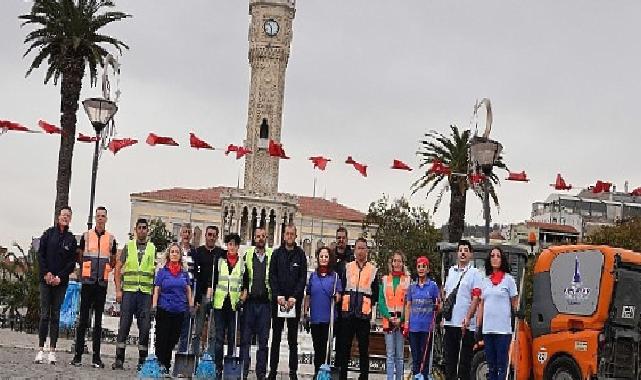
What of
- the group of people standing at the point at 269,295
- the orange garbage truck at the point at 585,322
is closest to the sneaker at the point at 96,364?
the group of people standing at the point at 269,295

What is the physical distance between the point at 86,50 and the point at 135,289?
24.1 meters

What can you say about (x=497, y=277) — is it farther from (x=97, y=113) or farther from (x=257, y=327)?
(x=97, y=113)

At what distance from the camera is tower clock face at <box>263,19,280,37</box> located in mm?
103375

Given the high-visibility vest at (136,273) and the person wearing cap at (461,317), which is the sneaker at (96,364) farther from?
the person wearing cap at (461,317)

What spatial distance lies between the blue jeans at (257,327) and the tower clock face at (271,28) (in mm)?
90262

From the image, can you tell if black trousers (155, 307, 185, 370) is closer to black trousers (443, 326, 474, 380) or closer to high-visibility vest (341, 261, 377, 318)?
high-visibility vest (341, 261, 377, 318)

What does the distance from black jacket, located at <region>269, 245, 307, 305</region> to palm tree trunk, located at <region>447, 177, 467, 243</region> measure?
27711 mm

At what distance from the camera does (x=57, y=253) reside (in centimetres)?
1484

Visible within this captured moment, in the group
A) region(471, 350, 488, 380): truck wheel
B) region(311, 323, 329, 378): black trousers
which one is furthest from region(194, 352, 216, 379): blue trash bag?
region(471, 350, 488, 380): truck wheel

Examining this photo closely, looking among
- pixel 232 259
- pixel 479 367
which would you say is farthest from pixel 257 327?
pixel 479 367

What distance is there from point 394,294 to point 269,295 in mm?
1560

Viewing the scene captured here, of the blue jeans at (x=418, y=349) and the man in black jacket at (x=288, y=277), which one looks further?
the blue jeans at (x=418, y=349)

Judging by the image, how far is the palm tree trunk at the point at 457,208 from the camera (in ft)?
139

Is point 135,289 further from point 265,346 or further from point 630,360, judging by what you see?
point 630,360
